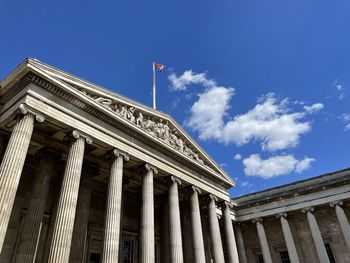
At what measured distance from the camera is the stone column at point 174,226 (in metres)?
20.2

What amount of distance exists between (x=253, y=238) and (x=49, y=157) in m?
23.7

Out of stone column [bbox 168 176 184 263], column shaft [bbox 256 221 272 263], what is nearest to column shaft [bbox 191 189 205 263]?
stone column [bbox 168 176 184 263]

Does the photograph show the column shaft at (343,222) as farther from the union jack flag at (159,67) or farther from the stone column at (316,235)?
the union jack flag at (159,67)

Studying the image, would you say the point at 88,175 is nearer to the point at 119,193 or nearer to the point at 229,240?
the point at 119,193

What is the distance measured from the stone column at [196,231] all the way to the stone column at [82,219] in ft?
26.9

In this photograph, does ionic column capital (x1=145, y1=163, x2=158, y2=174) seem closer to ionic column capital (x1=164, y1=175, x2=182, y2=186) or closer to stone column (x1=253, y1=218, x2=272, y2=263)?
ionic column capital (x1=164, y1=175, x2=182, y2=186)

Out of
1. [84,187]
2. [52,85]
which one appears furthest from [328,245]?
[52,85]

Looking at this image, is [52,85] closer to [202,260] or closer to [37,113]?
[37,113]

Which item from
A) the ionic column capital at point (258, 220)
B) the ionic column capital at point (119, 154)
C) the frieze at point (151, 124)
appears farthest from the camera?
the ionic column capital at point (258, 220)

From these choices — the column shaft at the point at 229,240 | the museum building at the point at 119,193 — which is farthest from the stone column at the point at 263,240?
the column shaft at the point at 229,240

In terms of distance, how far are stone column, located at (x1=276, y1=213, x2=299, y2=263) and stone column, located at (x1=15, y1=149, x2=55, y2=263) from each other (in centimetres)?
2201

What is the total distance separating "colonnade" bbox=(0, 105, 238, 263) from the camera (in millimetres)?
13578

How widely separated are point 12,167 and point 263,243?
80.6 feet

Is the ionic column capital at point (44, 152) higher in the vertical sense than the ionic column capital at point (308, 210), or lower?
higher
